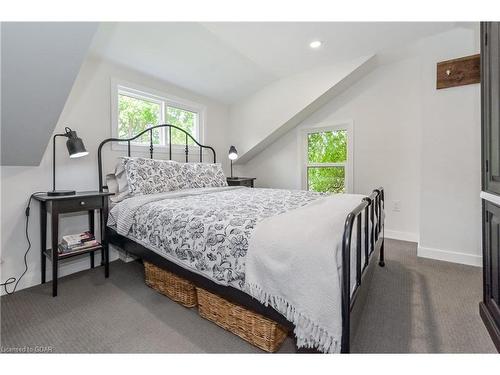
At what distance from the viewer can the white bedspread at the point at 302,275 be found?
0.97 m

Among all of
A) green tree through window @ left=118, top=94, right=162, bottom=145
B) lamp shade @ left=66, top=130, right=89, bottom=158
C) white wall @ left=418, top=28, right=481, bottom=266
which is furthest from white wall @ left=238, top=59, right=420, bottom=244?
lamp shade @ left=66, top=130, right=89, bottom=158

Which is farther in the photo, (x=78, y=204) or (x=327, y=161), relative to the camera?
(x=327, y=161)

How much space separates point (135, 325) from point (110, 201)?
127 cm

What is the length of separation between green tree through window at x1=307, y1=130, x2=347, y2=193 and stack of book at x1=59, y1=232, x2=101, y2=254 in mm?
3043

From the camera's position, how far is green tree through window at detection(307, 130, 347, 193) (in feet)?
12.1

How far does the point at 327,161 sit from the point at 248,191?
5.48ft

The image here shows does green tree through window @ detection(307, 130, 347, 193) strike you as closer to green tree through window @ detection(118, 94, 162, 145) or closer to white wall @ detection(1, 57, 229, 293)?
green tree through window @ detection(118, 94, 162, 145)

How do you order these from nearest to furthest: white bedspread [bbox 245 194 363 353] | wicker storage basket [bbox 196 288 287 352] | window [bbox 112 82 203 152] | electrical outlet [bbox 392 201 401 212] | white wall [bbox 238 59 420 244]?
white bedspread [bbox 245 194 363 353]
wicker storage basket [bbox 196 288 287 352]
window [bbox 112 82 203 152]
white wall [bbox 238 59 420 244]
electrical outlet [bbox 392 201 401 212]

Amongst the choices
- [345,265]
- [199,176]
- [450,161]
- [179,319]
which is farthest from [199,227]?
[450,161]

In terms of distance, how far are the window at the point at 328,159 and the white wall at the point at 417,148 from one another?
4.9 inches

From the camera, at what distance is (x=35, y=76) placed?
152 cm

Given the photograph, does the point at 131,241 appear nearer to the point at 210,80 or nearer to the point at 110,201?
the point at 110,201

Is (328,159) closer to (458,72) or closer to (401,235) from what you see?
(401,235)

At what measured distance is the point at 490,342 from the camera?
1.34 metres
